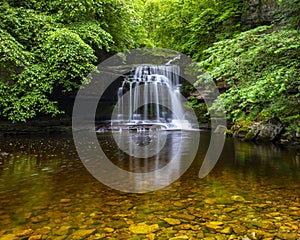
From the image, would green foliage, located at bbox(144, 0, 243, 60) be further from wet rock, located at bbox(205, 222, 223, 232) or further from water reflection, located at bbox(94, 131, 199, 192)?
wet rock, located at bbox(205, 222, 223, 232)

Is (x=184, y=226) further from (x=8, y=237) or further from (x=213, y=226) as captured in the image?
(x=8, y=237)

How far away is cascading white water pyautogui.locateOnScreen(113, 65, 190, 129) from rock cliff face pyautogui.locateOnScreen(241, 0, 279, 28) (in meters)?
6.21

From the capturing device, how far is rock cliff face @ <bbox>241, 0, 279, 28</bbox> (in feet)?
35.6

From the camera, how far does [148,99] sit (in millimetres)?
16172

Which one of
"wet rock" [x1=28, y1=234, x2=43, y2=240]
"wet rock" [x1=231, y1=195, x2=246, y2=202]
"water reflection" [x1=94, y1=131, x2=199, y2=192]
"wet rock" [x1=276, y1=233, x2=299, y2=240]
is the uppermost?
"water reflection" [x1=94, y1=131, x2=199, y2=192]

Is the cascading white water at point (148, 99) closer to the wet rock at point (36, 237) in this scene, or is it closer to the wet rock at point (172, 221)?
the wet rock at point (172, 221)

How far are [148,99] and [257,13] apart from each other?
7.85 meters

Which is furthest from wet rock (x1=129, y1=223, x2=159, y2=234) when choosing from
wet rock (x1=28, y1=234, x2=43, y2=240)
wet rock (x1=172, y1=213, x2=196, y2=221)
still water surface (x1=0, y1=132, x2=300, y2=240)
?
wet rock (x1=28, y1=234, x2=43, y2=240)

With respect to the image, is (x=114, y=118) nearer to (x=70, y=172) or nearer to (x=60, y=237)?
(x=70, y=172)

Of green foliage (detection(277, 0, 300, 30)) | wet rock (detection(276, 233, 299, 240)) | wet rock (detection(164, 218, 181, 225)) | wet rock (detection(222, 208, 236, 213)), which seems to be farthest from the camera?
green foliage (detection(277, 0, 300, 30))

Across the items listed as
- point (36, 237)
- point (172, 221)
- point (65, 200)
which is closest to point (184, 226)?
point (172, 221)

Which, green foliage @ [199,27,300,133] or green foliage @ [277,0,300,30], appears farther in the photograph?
green foliage @ [277,0,300,30]

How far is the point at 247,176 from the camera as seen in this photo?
4.46 m

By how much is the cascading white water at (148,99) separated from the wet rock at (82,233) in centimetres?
1311
